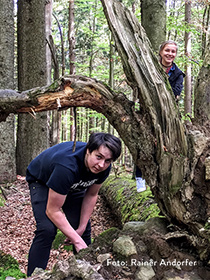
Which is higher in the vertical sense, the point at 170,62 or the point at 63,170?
the point at 170,62

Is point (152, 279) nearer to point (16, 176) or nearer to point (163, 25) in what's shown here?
point (163, 25)

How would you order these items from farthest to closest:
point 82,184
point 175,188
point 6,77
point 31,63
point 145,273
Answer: point 31,63, point 6,77, point 82,184, point 175,188, point 145,273

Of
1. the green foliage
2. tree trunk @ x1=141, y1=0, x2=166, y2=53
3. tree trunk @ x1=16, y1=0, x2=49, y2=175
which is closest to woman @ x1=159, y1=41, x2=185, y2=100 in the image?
tree trunk @ x1=141, y1=0, x2=166, y2=53

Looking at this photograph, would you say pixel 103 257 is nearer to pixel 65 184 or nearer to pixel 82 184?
pixel 65 184

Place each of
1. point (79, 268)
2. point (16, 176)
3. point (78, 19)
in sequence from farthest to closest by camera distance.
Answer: point (78, 19) → point (16, 176) → point (79, 268)

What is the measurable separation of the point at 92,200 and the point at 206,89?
6.34 ft

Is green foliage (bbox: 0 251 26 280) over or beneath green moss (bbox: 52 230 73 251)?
over

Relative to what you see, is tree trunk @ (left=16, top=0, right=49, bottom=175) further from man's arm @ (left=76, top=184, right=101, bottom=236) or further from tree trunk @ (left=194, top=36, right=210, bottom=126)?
tree trunk @ (left=194, top=36, right=210, bottom=126)

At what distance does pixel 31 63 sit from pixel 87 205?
228 inches

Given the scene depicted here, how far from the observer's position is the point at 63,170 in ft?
8.96

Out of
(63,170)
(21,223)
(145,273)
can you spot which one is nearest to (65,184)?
(63,170)

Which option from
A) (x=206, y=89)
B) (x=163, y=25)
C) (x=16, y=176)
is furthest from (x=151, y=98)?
(x=16, y=176)

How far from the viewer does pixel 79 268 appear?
224 cm

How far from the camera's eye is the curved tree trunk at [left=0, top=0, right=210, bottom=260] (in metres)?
2.71
